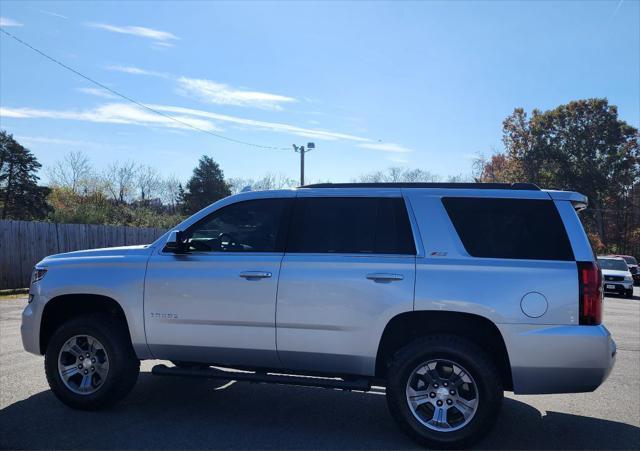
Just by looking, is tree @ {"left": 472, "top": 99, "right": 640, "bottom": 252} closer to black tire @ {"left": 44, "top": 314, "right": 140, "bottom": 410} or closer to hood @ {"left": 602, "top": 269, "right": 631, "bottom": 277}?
hood @ {"left": 602, "top": 269, "right": 631, "bottom": 277}

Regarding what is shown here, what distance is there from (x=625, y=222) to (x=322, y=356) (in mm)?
58977

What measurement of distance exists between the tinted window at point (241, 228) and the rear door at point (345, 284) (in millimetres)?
252

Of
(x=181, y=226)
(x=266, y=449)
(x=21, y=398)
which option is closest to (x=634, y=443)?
(x=266, y=449)

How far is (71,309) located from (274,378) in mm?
2243

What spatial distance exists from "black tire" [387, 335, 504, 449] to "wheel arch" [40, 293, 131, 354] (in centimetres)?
259

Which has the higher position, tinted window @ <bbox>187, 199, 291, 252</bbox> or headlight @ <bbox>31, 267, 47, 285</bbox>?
tinted window @ <bbox>187, 199, 291, 252</bbox>

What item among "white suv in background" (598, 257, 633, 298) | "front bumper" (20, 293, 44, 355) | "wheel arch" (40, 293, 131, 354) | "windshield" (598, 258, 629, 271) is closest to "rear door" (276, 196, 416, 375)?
"wheel arch" (40, 293, 131, 354)

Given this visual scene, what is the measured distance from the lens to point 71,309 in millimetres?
5254

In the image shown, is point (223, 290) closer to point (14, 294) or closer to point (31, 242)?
point (14, 294)

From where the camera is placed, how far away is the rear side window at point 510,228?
4238 millimetres

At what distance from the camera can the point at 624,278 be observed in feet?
72.0

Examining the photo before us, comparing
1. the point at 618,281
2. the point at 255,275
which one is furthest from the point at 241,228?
the point at 618,281

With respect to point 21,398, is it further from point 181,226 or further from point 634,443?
point 634,443

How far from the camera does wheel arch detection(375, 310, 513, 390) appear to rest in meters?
4.31
